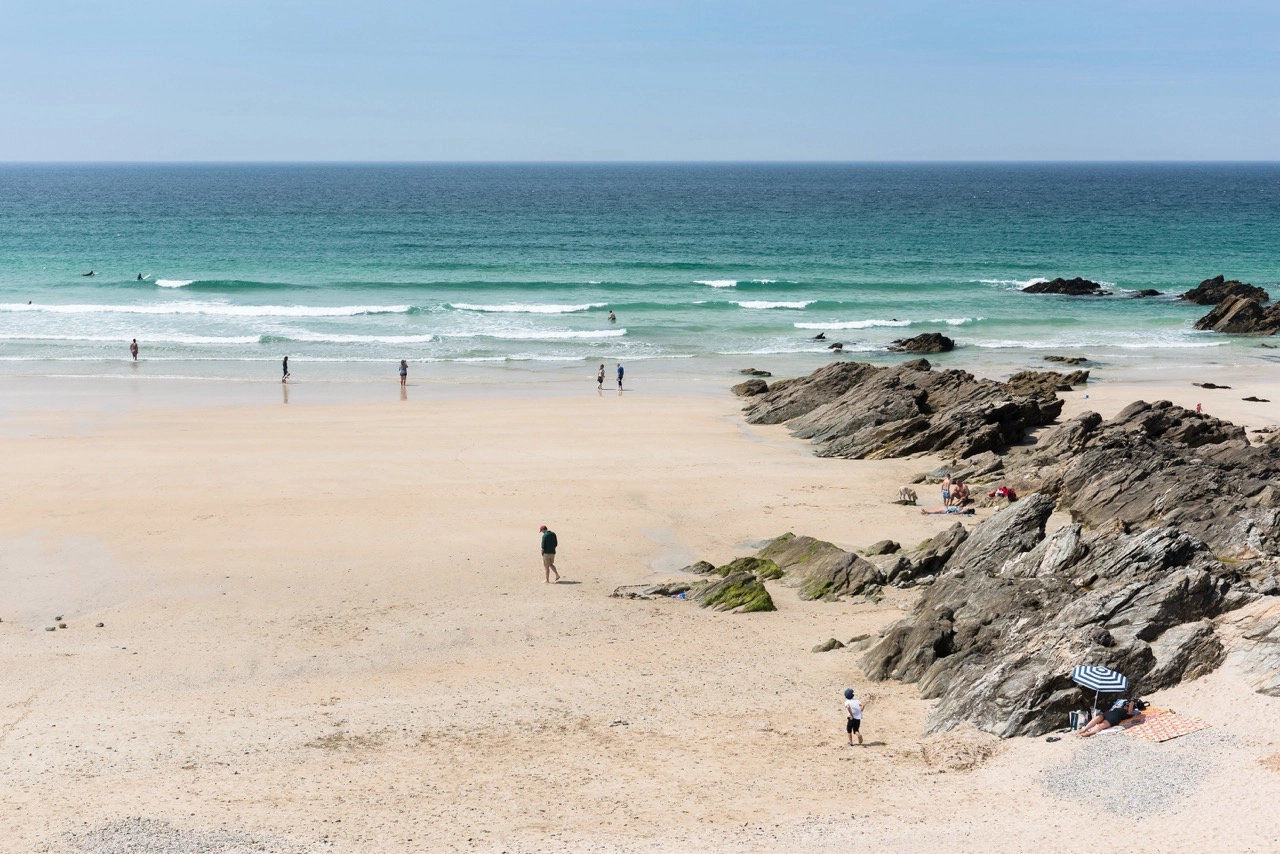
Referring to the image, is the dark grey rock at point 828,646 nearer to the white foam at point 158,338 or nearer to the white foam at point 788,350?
the white foam at point 788,350

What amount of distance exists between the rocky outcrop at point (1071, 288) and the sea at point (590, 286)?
1228 mm

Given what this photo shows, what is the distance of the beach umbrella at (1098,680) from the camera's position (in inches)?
575

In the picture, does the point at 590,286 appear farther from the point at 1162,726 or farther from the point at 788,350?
the point at 1162,726

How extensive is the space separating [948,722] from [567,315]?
43329 millimetres

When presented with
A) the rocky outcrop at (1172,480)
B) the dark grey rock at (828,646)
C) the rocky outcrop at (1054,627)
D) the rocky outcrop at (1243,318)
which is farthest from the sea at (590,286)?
the dark grey rock at (828,646)

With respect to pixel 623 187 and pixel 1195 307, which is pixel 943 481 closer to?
pixel 1195 307

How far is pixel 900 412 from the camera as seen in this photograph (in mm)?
32031

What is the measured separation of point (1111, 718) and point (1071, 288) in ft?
178

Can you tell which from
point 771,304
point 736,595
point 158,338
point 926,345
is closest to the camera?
point 736,595

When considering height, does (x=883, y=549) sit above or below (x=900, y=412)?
below

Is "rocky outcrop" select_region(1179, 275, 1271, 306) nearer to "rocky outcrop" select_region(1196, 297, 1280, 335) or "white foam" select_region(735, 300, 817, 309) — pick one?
"rocky outcrop" select_region(1196, 297, 1280, 335)

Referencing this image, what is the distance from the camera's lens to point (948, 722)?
15445 millimetres

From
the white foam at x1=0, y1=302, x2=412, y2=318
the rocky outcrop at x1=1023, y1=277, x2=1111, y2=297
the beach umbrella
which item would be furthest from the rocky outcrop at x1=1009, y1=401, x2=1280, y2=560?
the white foam at x1=0, y1=302, x2=412, y2=318

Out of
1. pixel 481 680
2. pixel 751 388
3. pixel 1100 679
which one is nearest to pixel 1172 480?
pixel 1100 679
